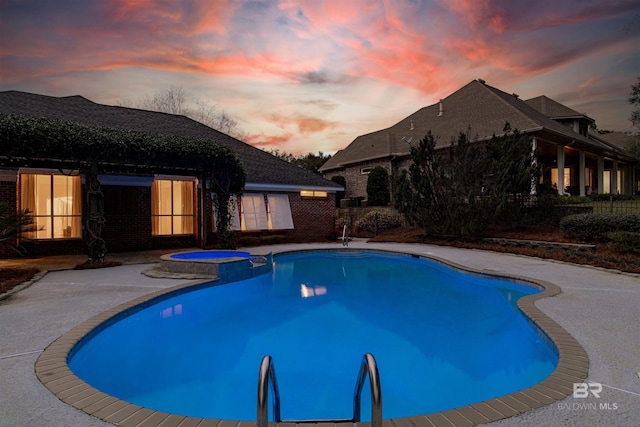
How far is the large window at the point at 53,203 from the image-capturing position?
450 inches

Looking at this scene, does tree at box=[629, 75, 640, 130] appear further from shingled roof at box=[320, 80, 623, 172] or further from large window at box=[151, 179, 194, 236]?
large window at box=[151, 179, 194, 236]

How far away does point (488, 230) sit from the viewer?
14.9 metres

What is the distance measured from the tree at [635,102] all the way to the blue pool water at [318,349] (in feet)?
64.4

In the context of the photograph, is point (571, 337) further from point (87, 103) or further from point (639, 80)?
point (639, 80)

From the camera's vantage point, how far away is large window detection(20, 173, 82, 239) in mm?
11422

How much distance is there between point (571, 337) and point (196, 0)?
14.3 meters

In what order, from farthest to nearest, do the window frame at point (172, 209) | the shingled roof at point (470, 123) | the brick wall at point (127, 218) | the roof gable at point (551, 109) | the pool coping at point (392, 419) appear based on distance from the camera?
the roof gable at point (551, 109) < the shingled roof at point (470, 123) < the window frame at point (172, 209) < the brick wall at point (127, 218) < the pool coping at point (392, 419)

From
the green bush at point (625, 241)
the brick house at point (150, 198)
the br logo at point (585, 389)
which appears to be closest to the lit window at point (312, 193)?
the brick house at point (150, 198)

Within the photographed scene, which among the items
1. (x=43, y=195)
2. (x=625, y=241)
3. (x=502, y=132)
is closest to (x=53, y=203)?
(x=43, y=195)

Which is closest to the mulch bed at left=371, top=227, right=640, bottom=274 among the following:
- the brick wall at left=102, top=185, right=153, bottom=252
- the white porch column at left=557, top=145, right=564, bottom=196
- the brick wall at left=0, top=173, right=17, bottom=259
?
the white porch column at left=557, top=145, right=564, bottom=196

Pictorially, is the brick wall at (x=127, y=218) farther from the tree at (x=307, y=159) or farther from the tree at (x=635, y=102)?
the tree at (x=635, y=102)

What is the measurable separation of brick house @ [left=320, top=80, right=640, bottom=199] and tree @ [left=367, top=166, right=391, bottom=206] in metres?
0.83

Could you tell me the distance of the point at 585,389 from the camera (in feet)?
8.91

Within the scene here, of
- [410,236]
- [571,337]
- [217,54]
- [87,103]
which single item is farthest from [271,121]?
[571,337]
